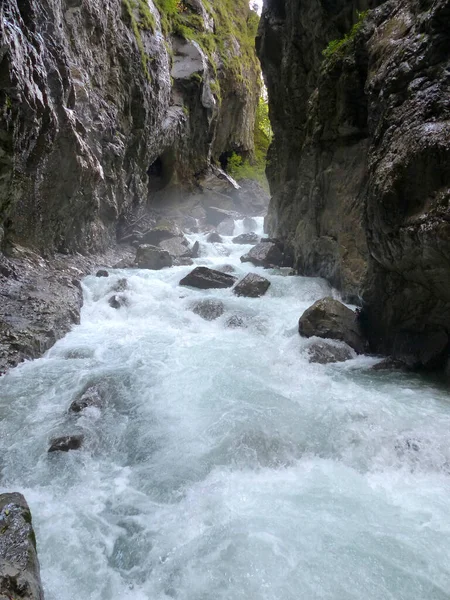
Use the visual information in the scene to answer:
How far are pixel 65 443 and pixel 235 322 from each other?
250 inches

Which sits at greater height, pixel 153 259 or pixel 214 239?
pixel 214 239

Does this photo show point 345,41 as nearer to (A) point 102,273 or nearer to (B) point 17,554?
(A) point 102,273

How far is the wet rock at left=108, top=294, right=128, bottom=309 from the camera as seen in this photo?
11.9 m

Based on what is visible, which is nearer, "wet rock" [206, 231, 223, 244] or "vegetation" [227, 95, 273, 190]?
"wet rock" [206, 231, 223, 244]

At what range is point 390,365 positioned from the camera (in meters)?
8.09

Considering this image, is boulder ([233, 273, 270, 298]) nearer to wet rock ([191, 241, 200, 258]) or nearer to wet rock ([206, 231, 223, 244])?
wet rock ([191, 241, 200, 258])

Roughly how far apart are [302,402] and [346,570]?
3.16 metres

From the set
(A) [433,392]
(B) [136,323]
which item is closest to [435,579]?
(A) [433,392]

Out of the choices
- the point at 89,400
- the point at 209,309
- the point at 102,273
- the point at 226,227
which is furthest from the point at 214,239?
the point at 89,400

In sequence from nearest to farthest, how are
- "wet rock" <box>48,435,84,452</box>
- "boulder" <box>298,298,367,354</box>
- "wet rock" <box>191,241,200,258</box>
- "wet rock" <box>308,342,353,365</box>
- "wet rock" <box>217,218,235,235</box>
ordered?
"wet rock" <box>48,435,84,452</box> < "wet rock" <box>308,342,353,365</box> < "boulder" <box>298,298,367,354</box> < "wet rock" <box>191,241,200,258</box> < "wet rock" <box>217,218,235,235</box>

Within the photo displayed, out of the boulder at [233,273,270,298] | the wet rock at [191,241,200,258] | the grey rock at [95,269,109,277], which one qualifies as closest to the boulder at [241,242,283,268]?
the wet rock at [191,241,200,258]

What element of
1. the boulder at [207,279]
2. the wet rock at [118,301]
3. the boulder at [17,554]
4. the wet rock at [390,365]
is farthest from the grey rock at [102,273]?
the boulder at [17,554]

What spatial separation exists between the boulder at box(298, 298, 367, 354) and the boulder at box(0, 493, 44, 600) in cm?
714

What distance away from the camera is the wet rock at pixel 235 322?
10750 mm
